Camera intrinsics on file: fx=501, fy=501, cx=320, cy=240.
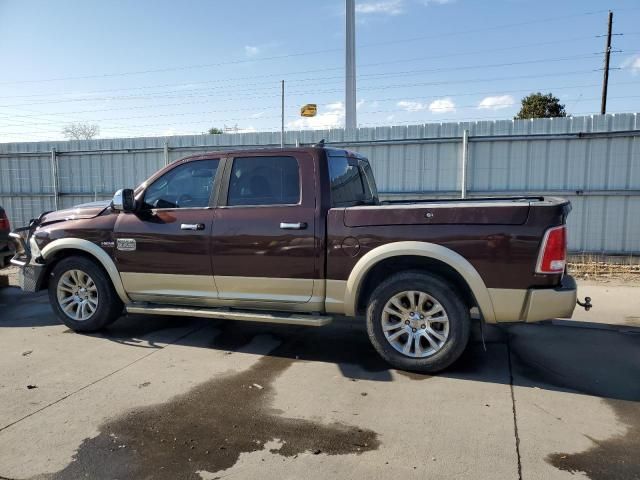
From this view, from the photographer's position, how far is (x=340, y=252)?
455cm

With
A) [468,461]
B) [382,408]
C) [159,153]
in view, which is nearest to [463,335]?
[382,408]

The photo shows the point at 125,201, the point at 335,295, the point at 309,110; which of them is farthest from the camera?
the point at 309,110

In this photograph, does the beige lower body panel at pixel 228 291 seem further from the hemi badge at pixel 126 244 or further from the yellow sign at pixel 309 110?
the yellow sign at pixel 309 110

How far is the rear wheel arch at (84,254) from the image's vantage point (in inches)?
214

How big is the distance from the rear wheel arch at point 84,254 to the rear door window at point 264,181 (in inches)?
61.5

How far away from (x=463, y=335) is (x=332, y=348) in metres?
1.48

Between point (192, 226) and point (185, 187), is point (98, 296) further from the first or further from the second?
point (185, 187)

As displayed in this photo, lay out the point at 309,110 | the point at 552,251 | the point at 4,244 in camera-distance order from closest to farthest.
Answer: the point at 552,251, the point at 4,244, the point at 309,110

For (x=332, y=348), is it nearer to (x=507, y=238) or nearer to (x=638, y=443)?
(x=507, y=238)

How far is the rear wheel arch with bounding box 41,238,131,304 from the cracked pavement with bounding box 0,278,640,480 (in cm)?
64

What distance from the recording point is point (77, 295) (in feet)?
18.7

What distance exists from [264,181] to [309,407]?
88.5 inches

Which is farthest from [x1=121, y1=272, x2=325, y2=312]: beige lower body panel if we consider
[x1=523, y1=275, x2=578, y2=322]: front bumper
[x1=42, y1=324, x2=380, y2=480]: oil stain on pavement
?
[x1=523, y1=275, x2=578, y2=322]: front bumper

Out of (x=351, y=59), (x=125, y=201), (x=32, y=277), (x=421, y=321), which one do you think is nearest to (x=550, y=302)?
(x=421, y=321)
